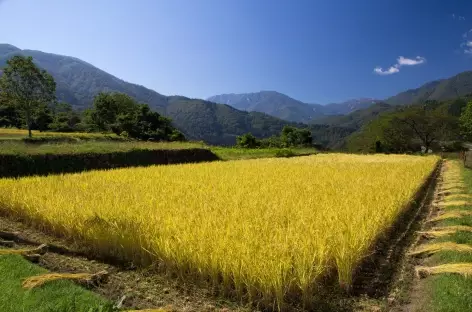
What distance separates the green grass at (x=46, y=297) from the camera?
11.2ft

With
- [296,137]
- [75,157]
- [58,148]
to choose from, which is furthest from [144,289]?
[296,137]

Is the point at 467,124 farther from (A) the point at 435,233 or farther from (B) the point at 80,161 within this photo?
(A) the point at 435,233

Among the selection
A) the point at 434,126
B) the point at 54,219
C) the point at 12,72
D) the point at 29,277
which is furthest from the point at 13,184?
the point at 434,126

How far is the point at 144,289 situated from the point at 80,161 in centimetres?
1513

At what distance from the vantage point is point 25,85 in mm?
30125

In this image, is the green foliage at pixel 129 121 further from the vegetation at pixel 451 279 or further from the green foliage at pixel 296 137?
the vegetation at pixel 451 279

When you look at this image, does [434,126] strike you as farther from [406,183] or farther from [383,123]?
[406,183]

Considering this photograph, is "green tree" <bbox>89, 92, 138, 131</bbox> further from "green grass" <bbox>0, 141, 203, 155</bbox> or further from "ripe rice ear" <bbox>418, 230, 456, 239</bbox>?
"ripe rice ear" <bbox>418, 230, 456, 239</bbox>

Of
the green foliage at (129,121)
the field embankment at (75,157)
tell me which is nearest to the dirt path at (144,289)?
the field embankment at (75,157)

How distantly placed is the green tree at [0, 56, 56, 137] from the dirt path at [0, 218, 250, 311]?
91.0ft

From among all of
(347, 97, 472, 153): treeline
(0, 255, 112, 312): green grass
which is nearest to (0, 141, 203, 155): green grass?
(0, 255, 112, 312): green grass

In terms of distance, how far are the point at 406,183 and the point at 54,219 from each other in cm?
929

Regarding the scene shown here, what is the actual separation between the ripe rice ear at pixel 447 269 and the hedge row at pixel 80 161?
51.3 ft

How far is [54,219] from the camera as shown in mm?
6402
